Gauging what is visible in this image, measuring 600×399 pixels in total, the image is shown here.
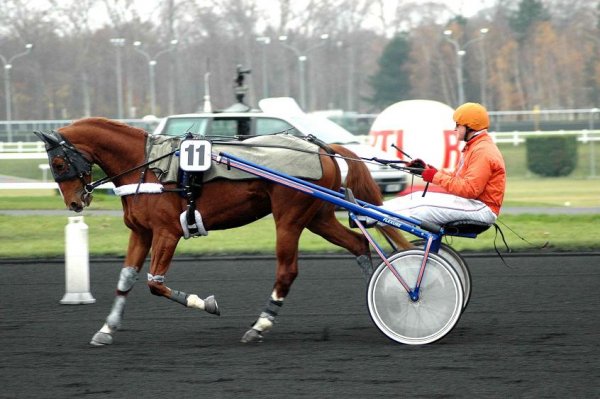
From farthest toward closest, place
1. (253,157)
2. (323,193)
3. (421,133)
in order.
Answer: (421,133) → (253,157) → (323,193)

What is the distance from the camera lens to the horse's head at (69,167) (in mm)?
7941

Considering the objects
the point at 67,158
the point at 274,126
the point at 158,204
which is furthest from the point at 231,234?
the point at 158,204

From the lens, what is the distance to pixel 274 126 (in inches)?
743

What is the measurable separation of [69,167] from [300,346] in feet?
6.39

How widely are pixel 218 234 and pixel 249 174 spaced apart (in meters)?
8.52

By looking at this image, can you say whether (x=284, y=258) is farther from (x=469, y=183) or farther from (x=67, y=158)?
(x=67, y=158)

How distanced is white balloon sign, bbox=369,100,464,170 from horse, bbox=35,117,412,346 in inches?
576

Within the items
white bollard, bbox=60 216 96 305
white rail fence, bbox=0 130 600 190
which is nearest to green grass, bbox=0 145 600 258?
white rail fence, bbox=0 130 600 190

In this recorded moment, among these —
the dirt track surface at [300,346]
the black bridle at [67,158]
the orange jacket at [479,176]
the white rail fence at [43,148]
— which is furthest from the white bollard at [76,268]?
the white rail fence at [43,148]

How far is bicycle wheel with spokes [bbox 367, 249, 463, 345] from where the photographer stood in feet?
24.5

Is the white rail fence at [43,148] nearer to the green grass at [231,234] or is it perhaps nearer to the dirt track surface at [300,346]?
the green grass at [231,234]

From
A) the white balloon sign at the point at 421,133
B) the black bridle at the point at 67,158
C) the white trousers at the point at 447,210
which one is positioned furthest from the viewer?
the white balloon sign at the point at 421,133

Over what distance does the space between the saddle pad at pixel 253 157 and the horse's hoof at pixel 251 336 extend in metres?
1.00

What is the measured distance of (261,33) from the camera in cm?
8131
